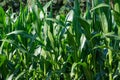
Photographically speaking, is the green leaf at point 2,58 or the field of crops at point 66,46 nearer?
the field of crops at point 66,46

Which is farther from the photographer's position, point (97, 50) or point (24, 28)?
point (24, 28)

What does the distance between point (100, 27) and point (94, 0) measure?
0.15m

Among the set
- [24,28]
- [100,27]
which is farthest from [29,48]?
[100,27]

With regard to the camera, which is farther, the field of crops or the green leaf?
the green leaf

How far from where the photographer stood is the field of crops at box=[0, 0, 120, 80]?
1937mm

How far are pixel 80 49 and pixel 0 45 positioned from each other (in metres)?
0.60

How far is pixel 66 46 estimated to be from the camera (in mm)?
2127

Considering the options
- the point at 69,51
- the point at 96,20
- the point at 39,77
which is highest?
the point at 96,20

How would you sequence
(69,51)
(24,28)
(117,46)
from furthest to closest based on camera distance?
(24,28) < (69,51) < (117,46)

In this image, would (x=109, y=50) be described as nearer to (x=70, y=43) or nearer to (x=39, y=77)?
(x=70, y=43)

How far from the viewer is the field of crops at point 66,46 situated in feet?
6.35

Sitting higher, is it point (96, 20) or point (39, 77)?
point (96, 20)

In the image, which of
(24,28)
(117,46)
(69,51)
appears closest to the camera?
(117,46)

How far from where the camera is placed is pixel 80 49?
6.48ft
